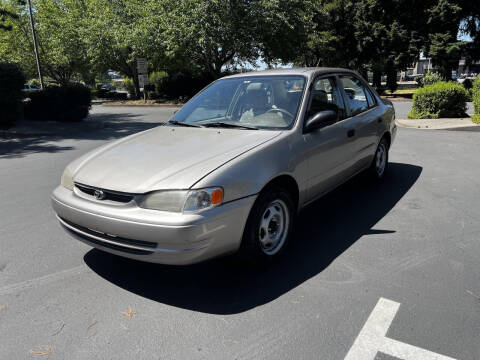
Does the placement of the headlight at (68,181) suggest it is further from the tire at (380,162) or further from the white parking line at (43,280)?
the tire at (380,162)

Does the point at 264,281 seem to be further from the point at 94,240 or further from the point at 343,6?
the point at 343,6

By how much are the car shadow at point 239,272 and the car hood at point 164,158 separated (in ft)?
2.91

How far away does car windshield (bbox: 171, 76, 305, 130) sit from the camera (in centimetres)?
386

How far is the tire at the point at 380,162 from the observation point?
5621 mm

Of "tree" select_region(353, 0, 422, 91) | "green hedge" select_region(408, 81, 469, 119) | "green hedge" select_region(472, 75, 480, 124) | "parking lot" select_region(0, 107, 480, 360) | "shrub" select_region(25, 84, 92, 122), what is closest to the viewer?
"parking lot" select_region(0, 107, 480, 360)

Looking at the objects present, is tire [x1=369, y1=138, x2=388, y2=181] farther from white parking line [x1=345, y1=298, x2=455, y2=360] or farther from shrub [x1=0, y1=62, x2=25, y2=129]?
shrub [x1=0, y1=62, x2=25, y2=129]

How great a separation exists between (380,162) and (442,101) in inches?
387

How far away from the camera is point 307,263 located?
354 centimetres

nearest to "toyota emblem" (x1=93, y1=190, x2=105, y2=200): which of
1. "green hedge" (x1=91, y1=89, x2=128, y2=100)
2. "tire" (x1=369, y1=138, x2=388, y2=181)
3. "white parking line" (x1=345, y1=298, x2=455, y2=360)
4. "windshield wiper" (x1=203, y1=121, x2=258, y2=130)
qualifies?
"windshield wiper" (x1=203, y1=121, x2=258, y2=130)

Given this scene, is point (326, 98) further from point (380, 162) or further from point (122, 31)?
point (122, 31)

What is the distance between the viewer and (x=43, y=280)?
132 inches

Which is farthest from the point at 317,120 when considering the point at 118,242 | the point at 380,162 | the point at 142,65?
the point at 142,65

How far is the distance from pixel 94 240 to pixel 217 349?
51.4 inches

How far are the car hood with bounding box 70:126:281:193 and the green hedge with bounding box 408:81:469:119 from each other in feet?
41.2
